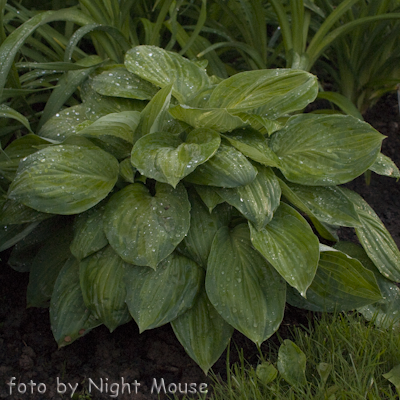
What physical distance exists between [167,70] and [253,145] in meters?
0.39

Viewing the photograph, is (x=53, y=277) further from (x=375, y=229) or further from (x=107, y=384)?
(x=375, y=229)

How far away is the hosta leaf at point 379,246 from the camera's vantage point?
4.52 feet

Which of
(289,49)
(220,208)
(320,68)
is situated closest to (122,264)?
(220,208)

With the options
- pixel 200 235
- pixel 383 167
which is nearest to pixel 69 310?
pixel 200 235

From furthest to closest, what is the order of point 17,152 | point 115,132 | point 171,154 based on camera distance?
1. point 17,152
2. point 115,132
3. point 171,154

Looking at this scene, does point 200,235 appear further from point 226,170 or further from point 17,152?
point 17,152

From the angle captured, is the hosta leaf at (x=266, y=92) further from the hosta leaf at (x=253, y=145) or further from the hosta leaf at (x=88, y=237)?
the hosta leaf at (x=88, y=237)

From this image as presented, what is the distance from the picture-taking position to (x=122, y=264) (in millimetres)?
1202

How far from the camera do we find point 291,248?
117cm

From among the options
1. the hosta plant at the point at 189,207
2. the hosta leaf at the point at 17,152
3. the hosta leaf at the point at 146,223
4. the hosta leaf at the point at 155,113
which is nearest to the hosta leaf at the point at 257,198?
the hosta plant at the point at 189,207

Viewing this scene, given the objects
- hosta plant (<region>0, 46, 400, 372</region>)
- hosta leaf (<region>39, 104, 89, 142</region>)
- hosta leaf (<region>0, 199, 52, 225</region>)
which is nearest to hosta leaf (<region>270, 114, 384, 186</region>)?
hosta plant (<region>0, 46, 400, 372</region>)

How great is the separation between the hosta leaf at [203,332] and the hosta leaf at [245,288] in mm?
85

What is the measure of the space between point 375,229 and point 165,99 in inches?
32.0

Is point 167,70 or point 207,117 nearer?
point 207,117
